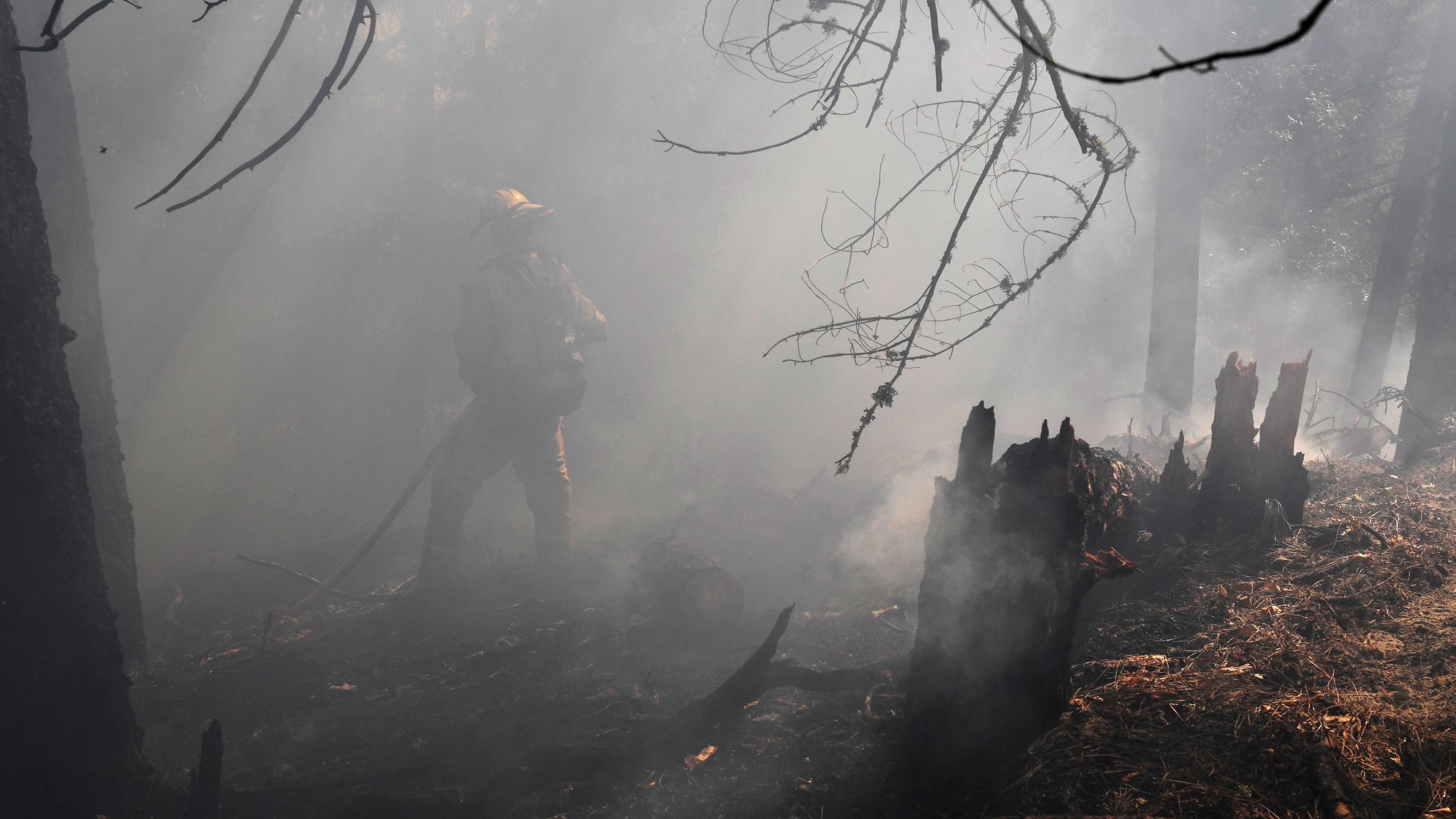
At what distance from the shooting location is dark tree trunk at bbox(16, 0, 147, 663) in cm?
423

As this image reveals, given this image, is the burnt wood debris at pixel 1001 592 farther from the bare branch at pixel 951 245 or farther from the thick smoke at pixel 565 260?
the thick smoke at pixel 565 260

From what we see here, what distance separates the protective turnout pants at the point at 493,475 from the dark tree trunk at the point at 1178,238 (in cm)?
738

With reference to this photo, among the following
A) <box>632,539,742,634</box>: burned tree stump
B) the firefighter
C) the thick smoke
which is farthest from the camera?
the thick smoke

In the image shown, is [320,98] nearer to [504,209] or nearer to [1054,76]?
[1054,76]

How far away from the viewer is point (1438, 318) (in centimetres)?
683

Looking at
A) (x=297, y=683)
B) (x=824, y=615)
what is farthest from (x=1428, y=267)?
(x=297, y=683)

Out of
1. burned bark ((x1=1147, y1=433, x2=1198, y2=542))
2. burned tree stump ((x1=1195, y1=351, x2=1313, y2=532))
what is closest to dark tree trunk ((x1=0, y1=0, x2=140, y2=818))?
burned bark ((x1=1147, y1=433, x2=1198, y2=542))

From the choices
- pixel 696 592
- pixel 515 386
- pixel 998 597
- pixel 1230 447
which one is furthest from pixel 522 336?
pixel 1230 447

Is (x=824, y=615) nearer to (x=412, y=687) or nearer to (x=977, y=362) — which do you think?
(x=412, y=687)

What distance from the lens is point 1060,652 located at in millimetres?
2508

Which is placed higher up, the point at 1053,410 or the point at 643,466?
the point at 1053,410

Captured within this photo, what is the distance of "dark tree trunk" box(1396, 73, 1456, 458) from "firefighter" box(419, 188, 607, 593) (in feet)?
27.8

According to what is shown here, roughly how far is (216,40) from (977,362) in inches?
470

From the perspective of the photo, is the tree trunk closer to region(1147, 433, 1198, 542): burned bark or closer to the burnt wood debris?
region(1147, 433, 1198, 542): burned bark
